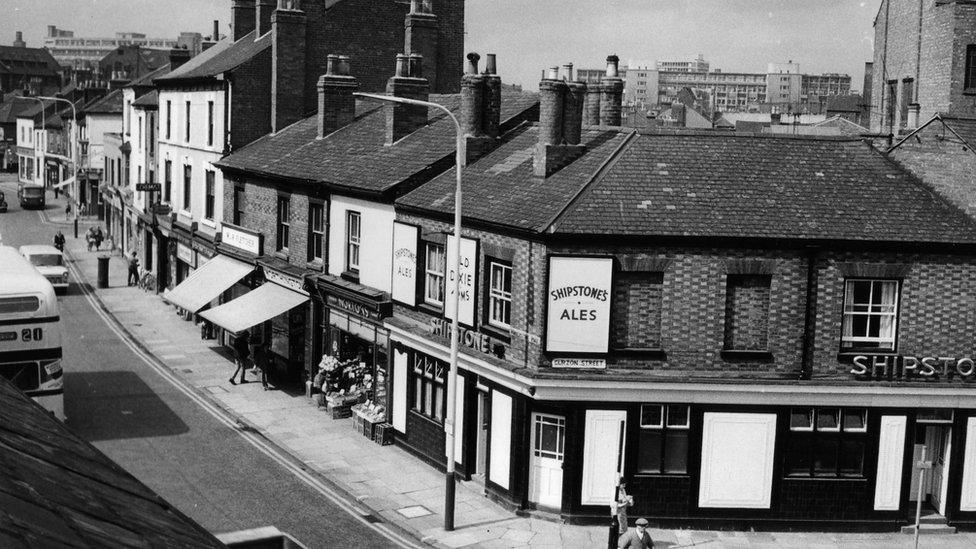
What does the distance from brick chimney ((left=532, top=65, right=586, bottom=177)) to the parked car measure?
101 ft

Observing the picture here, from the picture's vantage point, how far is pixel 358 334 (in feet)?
96.3

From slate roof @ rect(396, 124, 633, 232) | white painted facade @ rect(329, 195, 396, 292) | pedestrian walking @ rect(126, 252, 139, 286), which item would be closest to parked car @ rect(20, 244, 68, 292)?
pedestrian walking @ rect(126, 252, 139, 286)

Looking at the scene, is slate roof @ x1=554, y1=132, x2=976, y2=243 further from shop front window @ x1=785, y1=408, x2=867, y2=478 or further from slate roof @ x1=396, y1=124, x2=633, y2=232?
shop front window @ x1=785, y1=408, x2=867, y2=478

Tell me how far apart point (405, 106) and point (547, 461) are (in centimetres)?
1289

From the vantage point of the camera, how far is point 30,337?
73.8ft

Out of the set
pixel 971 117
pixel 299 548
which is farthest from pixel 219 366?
pixel 299 548

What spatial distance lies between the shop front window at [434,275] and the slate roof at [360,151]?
2372 millimetres

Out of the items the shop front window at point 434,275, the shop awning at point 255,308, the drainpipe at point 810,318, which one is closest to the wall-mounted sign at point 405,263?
the shop front window at point 434,275

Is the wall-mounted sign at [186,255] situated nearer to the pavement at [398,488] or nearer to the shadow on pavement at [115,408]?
the pavement at [398,488]

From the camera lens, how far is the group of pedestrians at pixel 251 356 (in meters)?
32.4

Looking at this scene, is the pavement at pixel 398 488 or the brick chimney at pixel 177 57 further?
the brick chimney at pixel 177 57

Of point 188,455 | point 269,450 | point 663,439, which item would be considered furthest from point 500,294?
point 188,455

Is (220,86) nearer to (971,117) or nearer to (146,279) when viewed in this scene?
(146,279)

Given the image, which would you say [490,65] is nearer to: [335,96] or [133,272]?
[335,96]
